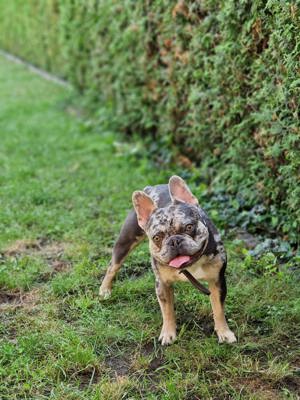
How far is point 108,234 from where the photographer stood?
5652 millimetres

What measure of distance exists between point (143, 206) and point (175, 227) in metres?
0.33

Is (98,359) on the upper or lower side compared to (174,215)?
lower

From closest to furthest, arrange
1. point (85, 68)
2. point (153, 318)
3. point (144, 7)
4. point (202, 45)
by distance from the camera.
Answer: point (153, 318)
point (202, 45)
point (144, 7)
point (85, 68)

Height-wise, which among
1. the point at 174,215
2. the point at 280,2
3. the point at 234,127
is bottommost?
the point at 234,127

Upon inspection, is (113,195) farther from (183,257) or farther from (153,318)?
(183,257)

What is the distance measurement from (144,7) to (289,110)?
3789mm

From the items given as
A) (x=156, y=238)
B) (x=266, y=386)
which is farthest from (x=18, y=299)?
(x=266, y=386)

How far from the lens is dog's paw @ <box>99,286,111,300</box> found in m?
4.41

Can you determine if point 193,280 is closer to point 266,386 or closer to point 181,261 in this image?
point 181,261

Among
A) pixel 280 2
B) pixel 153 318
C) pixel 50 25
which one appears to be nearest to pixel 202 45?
pixel 280 2

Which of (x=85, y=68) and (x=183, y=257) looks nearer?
(x=183, y=257)

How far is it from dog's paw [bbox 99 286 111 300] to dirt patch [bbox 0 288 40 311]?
46cm

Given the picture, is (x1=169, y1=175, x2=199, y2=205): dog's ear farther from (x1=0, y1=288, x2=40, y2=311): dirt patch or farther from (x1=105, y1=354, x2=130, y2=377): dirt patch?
(x1=0, y1=288, x2=40, y2=311): dirt patch

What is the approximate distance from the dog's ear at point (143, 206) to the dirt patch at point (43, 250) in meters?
1.61
